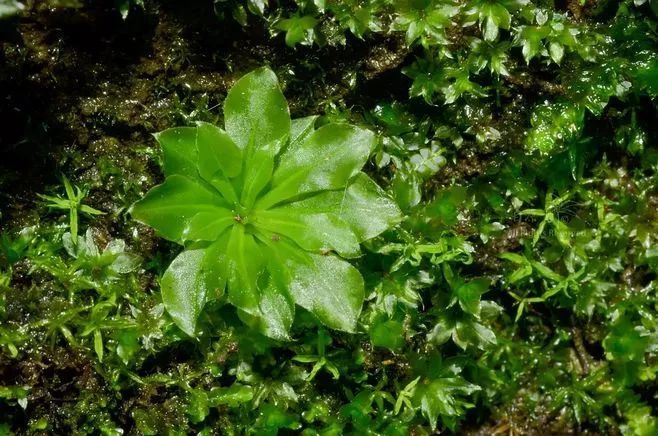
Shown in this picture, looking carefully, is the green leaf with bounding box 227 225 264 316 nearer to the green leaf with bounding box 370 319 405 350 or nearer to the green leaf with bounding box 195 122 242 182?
the green leaf with bounding box 195 122 242 182

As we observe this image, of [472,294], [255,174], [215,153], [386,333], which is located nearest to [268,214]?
[255,174]

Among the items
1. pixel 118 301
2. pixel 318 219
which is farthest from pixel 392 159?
pixel 118 301

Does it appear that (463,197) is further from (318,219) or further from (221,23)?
(221,23)

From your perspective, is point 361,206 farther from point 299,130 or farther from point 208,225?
point 208,225

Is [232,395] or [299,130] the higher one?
[299,130]

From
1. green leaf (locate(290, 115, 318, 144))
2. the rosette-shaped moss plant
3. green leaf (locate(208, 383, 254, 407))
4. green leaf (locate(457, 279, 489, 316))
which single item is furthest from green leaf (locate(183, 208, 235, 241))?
green leaf (locate(457, 279, 489, 316))

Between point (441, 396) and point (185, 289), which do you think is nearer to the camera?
point (185, 289)

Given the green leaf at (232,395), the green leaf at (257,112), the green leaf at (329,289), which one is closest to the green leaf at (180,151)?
the green leaf at (257,112)
